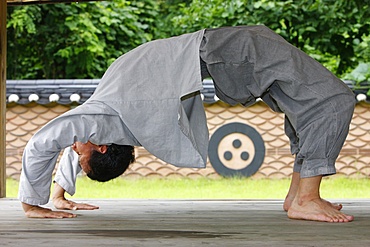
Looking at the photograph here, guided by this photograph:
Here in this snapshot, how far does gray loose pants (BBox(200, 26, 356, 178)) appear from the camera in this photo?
226 cm

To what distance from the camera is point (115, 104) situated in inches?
86.8

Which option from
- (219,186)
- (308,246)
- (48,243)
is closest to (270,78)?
(308,246)

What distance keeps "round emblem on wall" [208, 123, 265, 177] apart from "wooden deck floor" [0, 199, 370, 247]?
485cm

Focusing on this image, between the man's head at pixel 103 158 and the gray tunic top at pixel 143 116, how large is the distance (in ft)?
0.15

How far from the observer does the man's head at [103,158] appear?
7.41 ft

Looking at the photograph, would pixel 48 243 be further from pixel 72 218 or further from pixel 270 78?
pixel 270 78

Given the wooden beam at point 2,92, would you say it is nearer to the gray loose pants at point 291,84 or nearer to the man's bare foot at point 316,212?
the gray loose pants at point 291,84

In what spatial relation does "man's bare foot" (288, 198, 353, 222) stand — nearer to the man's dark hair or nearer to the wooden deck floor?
the wooden deck floor

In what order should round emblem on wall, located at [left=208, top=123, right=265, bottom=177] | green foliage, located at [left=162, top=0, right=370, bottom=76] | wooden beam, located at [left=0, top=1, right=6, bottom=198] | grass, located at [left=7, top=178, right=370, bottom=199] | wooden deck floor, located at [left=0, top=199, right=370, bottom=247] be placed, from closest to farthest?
1. wooden deck floor, located at [left=0, top=199, right=370, bottom=247]
2. wooden beam, located at [left=0, top=1, right=6, bottom=198]
3. grass, located at [left=7, top=178, right=370, bottom=199]
4. green foliage, located at [left=162, top=0, right=370, bottom=76]
5. round emblem on wall, located at [left=208, top=123, right=265, bottom=177]

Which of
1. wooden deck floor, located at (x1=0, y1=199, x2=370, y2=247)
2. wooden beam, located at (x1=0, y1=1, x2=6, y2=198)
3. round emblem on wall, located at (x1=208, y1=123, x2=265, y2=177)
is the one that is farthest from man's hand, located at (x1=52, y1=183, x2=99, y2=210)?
round emblem on wall, located at (x1=208, y1=123, x2=265, y2=177)

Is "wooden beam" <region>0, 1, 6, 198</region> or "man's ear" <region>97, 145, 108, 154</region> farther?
"wooden beam" <region>0, 1, 6, 198</region>

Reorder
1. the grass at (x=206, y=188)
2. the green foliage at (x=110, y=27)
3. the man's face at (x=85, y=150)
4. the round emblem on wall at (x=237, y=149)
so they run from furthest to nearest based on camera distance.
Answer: the green foliage at (x=110, y=27) → the round emblem on wall at (x=237, y=149) → the grass at (x=206, y=188) → the man's face at (x=85, y=150)

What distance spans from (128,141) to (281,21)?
6317mm

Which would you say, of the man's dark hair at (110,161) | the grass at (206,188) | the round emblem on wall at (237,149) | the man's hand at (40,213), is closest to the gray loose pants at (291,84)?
the man's dark hair at (110,161)
